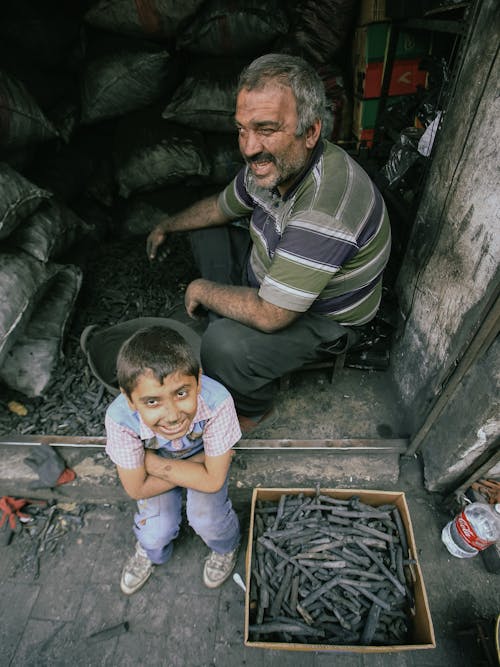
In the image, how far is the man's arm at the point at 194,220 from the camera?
280 centimetres

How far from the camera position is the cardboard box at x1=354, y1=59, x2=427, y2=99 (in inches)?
121

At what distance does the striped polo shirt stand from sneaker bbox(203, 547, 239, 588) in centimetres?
144

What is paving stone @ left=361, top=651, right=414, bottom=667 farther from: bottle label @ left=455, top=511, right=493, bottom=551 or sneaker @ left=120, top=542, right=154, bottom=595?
sneaker @ left=120, top=542, right=154, bottom=595

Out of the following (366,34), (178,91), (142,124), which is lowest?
(142,124)

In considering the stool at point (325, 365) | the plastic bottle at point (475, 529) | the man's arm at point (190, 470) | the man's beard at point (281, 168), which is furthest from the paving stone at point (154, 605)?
the man's beard at point (281, 168)

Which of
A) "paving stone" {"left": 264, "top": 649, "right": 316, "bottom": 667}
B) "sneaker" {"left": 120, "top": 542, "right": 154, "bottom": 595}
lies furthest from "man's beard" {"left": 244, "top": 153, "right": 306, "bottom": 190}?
"paving stone" {"left": 264, "top": 649, "right": 316, "bottom": 667}

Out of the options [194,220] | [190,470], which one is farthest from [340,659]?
[194,220]

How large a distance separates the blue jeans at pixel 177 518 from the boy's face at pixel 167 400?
643 mm

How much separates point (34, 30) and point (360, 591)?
165 inches

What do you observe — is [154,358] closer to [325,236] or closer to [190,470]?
[190,470]

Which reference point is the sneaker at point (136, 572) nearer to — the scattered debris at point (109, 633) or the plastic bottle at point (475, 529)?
the scattered debris at point (109, 633)

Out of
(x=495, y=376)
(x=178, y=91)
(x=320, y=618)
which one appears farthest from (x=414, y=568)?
(x=178, y=91)

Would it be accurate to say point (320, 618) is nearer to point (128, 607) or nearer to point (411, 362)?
point (128, 607)

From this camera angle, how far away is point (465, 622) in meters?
2.16
